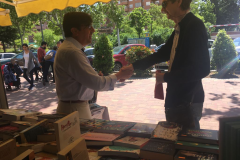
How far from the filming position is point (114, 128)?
172 cm

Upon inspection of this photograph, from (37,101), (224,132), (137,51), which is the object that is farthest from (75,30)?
(137,51)

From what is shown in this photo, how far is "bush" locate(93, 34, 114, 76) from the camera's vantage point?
413 inches

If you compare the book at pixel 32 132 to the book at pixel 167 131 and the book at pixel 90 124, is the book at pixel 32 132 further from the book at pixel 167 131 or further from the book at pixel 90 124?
the book at pixel 167 131

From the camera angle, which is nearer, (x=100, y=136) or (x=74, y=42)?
(x=100, y=136)

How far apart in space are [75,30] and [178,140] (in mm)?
1357

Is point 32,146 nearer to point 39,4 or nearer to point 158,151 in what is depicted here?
point 158,151

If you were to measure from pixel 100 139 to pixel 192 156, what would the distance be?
0.63 m

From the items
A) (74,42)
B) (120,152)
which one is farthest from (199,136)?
(74,42)

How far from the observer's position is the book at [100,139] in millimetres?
1489

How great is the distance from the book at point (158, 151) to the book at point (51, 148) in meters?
0.60

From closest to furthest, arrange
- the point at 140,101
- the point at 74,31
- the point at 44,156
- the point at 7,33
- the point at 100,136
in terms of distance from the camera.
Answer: the point at 44,156 < the point at 100,136 < the point at 74,31 < the point at 140,101 < the point at 7,33

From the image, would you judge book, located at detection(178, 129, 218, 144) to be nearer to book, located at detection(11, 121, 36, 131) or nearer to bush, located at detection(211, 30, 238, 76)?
book, located at detection(11, 121, 36, 131)

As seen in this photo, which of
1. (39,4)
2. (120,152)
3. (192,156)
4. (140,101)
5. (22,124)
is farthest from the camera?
(140,101)

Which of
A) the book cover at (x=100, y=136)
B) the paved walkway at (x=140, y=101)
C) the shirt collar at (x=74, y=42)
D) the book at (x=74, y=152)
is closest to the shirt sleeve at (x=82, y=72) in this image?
the shirt collar at (x=74, y=42)
